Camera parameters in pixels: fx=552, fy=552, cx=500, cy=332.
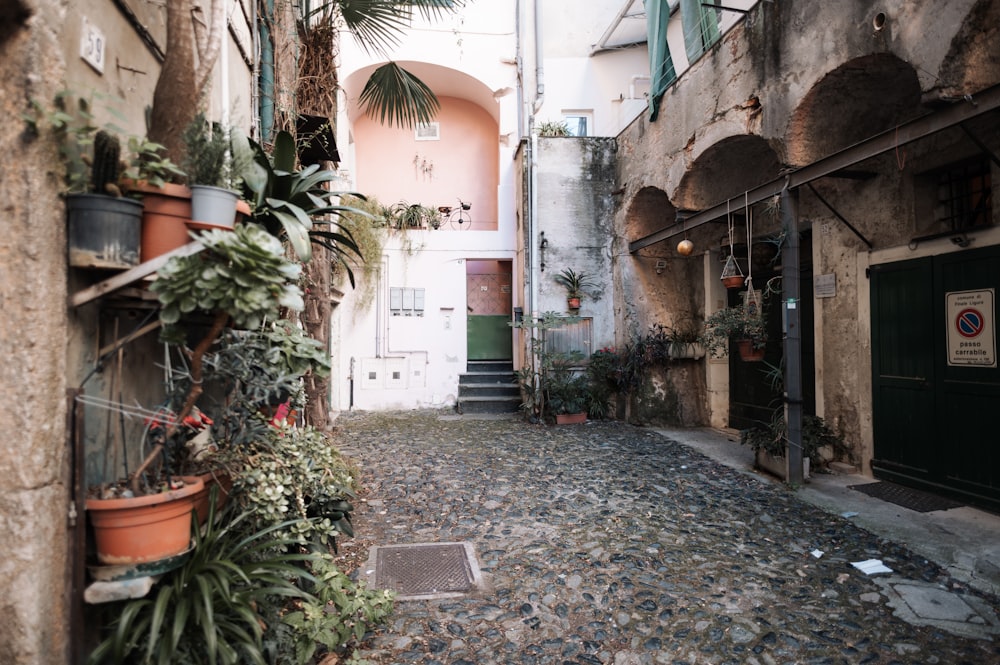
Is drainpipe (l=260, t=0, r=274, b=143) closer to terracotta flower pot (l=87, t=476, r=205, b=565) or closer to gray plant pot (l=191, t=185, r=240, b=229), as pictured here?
gray plant pot (l=191, t=185, r=240, b=229)

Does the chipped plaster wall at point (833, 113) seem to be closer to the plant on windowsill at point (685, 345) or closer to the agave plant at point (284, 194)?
the plant on windowsill at point (685, 345)

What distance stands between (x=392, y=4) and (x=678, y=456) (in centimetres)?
558

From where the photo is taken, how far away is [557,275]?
9.51 meters

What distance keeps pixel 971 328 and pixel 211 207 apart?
566cm

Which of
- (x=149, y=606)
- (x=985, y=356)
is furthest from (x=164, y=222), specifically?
(x=985, y=356)

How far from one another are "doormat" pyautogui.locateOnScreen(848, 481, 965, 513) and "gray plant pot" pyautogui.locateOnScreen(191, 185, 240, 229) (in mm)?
5485

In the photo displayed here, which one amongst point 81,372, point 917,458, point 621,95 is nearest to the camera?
point 81,372

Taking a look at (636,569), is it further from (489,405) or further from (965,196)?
(489,405)

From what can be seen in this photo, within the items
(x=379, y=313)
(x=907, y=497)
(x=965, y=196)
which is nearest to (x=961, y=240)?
(x=965, y=196)

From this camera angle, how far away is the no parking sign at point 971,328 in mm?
4488

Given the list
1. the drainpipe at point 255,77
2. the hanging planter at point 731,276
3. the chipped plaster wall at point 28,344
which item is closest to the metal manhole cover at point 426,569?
the chipped plaster wall at point 28,344

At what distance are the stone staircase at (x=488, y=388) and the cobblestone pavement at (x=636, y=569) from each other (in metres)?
3.73

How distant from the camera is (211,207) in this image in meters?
1.98

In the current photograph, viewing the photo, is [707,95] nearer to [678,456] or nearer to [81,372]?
[678,456]
